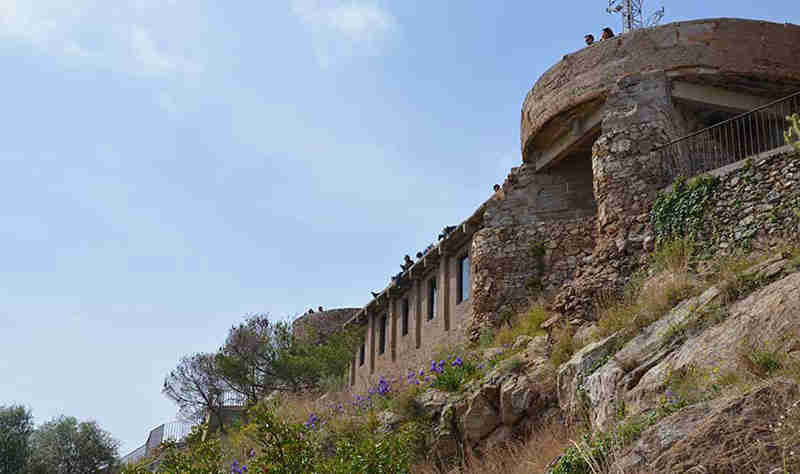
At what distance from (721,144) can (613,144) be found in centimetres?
192

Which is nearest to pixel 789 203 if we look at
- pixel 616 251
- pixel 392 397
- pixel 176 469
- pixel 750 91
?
pixel 616 251

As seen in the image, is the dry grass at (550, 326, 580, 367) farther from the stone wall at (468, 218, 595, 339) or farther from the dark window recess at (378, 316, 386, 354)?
the dark window recess at (378, 316, 386, 354)

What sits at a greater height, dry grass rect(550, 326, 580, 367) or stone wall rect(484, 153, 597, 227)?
stone wall rect(484, 153, 597, 227)

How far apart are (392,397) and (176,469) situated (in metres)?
5.40

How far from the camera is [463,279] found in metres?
22.1

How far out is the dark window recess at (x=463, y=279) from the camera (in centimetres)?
2169

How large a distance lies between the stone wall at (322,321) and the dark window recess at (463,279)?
14212 mm

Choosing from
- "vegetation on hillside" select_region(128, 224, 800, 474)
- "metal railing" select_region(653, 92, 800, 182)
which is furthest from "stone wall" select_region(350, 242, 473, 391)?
"metal railing" select_region(653, 92, 800, 182)

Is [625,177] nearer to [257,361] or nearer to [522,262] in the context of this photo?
[522,262]

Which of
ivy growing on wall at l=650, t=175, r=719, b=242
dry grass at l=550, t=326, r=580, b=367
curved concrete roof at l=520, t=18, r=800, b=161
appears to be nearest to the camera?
dry grass at l=550, t=326, r=580, b=367

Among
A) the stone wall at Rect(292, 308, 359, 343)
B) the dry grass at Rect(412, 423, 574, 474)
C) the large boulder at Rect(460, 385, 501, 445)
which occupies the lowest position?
the dry grass at Rect(412, 423, 574, 474)

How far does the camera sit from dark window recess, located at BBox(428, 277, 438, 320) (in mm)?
23697

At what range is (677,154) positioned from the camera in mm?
16281

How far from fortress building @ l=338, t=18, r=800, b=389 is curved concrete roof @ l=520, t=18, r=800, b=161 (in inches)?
0.8
